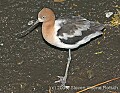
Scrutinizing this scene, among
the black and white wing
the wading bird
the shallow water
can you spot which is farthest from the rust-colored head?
the shallow water

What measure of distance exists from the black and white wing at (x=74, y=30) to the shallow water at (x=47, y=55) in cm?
54

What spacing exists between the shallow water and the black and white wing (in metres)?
0.54

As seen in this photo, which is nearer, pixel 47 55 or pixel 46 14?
pixel 46 14

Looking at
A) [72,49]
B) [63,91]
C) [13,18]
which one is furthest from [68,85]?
[13,18]

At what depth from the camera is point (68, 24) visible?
5789mm

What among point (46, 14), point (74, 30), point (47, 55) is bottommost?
point (47, 55)

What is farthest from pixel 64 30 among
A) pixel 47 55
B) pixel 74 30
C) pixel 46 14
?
pixel 47 55

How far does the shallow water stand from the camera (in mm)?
5910

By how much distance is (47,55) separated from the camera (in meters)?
6.39

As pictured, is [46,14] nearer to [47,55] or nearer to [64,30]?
[64,30]

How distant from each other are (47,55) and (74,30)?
0.82 m

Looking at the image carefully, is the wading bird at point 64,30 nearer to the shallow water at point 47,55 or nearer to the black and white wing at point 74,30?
the black and white wing at point 74,30

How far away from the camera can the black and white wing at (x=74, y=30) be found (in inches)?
225

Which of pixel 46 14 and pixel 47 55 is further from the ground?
pixel 46 14
